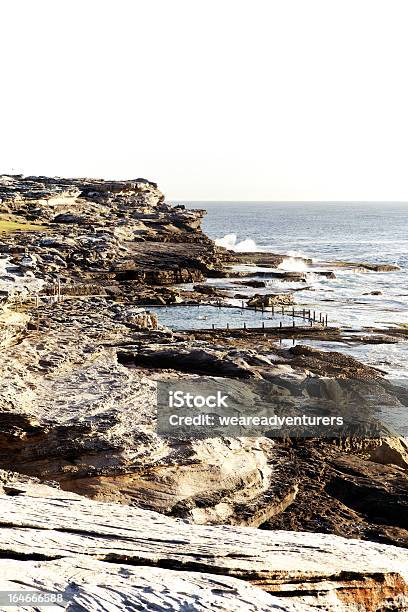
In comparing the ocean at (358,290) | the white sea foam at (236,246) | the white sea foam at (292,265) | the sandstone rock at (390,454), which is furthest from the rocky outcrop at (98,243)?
the sandstone rock at (390,454)

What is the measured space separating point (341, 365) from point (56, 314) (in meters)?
13.6

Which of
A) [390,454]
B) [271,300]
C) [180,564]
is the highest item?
[180,564]

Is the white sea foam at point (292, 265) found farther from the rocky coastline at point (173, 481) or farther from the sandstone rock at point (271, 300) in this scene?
the rocky coastline at point (173, 481)

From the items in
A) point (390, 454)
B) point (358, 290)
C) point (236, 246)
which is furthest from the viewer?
point (236, 246)

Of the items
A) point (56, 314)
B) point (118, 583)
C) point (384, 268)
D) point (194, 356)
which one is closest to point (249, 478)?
point (118, 583)

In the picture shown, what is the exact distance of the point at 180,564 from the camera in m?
8.14

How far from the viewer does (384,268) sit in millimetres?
77625

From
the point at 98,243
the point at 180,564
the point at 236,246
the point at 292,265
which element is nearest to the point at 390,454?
the point at 180,564

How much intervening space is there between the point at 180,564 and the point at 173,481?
8011 mm

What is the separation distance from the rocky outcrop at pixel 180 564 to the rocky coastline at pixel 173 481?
24 mm

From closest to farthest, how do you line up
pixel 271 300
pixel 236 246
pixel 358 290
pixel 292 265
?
1. pixel 271 300
2. pixel 358 290
3. pixel 292 265
4. pixel 236 246

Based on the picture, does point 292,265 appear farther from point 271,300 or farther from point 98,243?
point 271,300

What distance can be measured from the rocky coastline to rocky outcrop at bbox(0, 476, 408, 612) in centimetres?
2

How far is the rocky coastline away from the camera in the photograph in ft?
26.3
